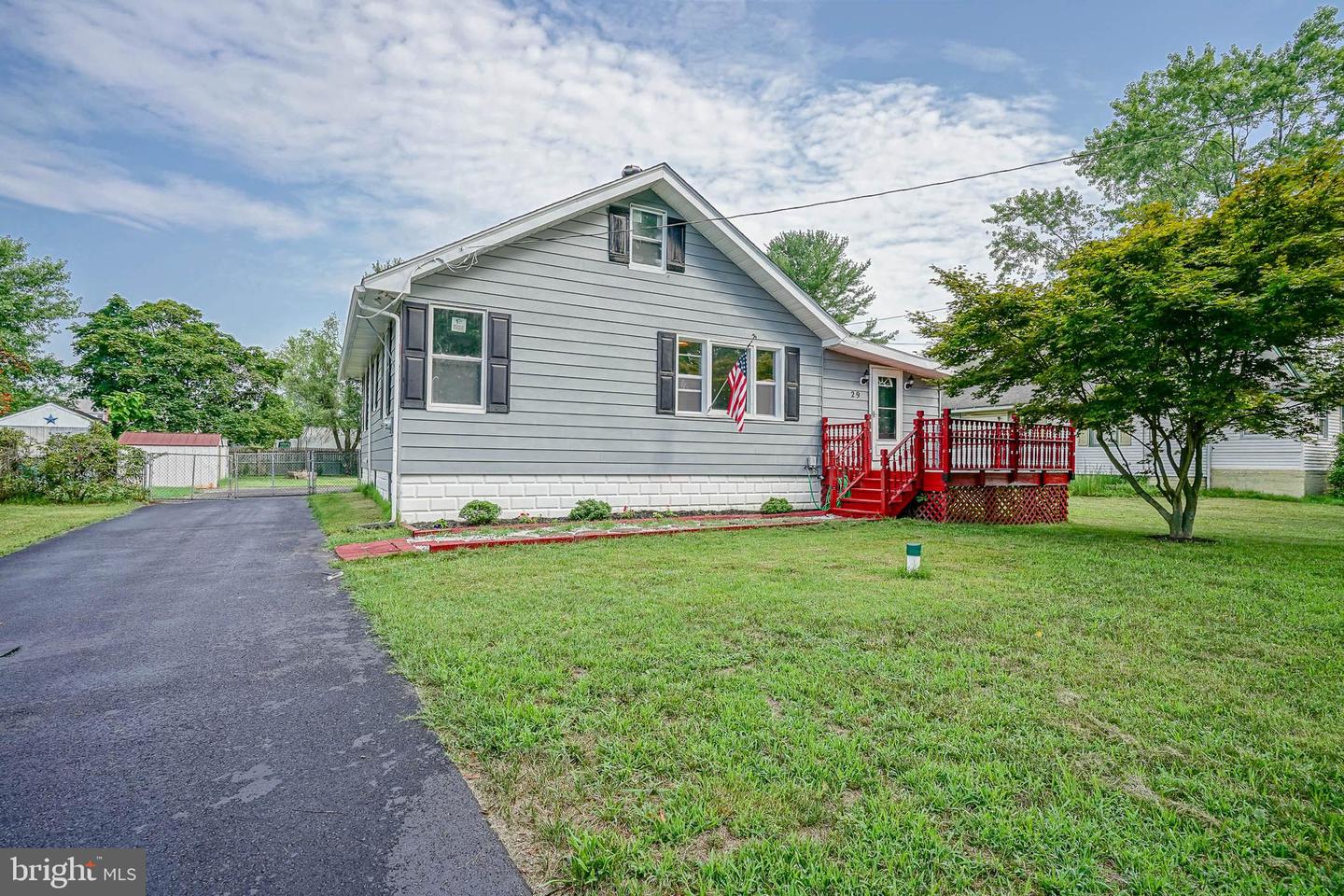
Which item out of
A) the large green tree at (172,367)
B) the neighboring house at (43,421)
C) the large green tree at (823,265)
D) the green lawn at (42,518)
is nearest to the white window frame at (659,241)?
the green lawn at (42,518)

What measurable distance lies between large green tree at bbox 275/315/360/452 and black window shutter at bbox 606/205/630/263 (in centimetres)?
3151

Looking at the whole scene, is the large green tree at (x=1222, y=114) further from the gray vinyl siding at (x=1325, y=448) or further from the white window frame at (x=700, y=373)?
the white window frame at (x=700, y=373)

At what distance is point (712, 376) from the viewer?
11.2 meters

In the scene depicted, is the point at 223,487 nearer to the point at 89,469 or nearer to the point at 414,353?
the point at 89,469

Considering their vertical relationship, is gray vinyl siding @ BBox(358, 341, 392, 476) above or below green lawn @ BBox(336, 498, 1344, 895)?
above

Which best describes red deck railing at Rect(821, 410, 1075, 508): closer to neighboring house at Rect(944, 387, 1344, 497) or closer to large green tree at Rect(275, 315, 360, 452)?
neighboring house at Rect(944, 387, 1344, 497)

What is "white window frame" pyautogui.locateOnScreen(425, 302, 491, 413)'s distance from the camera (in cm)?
873

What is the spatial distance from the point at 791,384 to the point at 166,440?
25100mm

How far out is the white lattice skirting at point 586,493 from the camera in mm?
8875

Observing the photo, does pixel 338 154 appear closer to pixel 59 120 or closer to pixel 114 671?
pixel 59 120

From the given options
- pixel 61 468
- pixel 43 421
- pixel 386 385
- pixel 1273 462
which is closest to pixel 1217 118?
pixel 1273 462

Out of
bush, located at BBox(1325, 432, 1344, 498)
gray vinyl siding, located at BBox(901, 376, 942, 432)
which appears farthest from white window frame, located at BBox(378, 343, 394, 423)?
bush, located at BBox(1325, 432, 1344, 498)

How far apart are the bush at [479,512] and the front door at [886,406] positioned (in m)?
8.23

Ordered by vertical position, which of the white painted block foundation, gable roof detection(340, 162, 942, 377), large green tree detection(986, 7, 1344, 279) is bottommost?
the white painted block foundation
